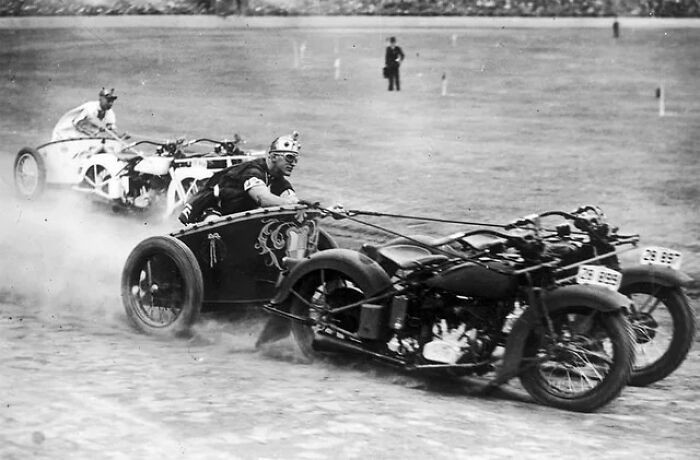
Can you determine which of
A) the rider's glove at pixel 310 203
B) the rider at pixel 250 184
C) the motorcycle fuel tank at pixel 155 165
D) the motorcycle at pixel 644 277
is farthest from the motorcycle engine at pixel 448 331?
the motorcycle fuel tank at pixel 155 165

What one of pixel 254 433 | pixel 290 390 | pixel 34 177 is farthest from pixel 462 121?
pixel 254 433

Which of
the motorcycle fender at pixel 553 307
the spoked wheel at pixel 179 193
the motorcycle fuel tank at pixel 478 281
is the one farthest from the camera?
the spoked wheel at pixel 179 193

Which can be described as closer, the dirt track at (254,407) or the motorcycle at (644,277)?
the dirt track at (254,407)

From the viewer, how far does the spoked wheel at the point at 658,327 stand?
6.12 metres

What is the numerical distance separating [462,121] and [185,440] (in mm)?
6300

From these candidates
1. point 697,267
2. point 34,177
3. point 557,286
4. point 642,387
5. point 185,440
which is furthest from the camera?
point 34,177

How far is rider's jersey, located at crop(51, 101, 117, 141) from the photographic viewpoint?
11281mm

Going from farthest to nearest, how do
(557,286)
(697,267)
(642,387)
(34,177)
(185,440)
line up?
(34,177)
(697,267)
(642,387)
(557,286)
(185,440)

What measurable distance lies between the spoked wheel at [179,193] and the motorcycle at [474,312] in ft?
13.3

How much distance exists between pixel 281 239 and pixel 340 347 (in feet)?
3.29

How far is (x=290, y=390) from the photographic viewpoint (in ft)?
19.3

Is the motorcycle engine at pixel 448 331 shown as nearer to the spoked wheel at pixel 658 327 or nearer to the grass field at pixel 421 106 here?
the spoked wheel at pixel 658 327

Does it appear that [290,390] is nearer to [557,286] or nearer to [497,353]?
[497,353]

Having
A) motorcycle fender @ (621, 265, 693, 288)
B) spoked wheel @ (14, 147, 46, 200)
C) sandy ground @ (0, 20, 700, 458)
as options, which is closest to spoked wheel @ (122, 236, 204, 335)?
sandy ground @ (0, 20, 700, 458)
